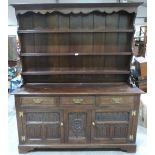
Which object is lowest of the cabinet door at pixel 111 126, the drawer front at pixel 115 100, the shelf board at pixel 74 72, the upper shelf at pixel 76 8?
the cabinet door at pixel 111 126

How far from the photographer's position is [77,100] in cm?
252

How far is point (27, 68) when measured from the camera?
116 inches

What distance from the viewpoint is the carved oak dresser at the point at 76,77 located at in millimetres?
2543

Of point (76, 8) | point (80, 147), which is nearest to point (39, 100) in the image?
point (80, 147)

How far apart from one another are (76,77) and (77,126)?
689 mm

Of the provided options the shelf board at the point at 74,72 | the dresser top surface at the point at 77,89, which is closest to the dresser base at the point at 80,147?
the dresser top surface at the point at 77,89

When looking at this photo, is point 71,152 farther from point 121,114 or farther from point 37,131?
point 121,114

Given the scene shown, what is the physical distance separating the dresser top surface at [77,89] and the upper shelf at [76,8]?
94cm

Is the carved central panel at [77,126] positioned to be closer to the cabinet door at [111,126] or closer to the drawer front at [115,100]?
the cabinet door at [111,126]

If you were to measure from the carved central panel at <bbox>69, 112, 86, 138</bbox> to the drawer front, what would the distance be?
259 millimetres

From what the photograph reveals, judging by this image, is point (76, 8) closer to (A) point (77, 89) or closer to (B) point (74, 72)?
(B) point (74, 72)

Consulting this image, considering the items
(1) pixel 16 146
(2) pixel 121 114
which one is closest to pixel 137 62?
(2) pixel 121 114

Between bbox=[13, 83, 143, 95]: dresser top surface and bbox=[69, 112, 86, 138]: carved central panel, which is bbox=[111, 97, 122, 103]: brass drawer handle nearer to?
bbox=[13, 83, 143, 95]: dresser top surface

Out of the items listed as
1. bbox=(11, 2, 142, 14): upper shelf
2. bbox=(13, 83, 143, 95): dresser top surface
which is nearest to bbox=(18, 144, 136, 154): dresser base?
bbox=(13, 83, 143, 95): dresser top surface
